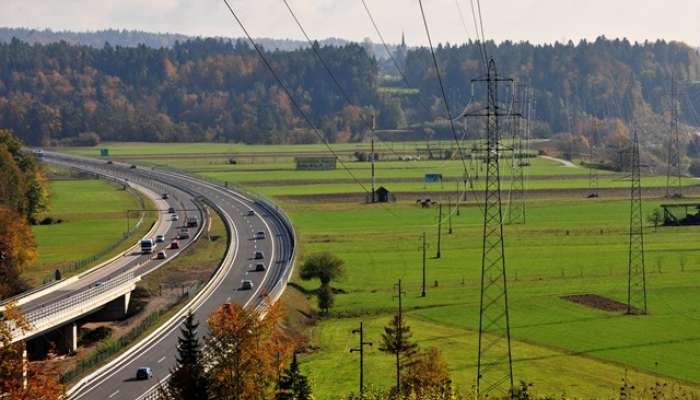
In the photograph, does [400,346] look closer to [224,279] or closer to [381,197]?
[224,279]

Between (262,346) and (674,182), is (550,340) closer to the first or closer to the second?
(262,346)

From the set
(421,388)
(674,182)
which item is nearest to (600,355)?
(421,388)

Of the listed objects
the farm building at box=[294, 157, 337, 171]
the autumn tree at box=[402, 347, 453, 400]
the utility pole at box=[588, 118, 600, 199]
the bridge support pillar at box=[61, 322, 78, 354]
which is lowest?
the bridge support pillar at box=[61, 322, 78, 354]

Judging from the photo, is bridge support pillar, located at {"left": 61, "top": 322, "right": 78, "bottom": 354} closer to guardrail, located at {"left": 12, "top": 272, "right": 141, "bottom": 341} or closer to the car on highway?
guardrail, located at {"left": 12, "top": 272, "right": 141, "bottom": 341}

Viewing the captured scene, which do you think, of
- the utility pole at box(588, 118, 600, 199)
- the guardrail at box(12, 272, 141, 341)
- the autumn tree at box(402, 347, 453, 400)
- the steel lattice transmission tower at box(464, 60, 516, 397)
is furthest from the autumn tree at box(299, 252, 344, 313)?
the utility pole at box(588, 118, 600, 199)

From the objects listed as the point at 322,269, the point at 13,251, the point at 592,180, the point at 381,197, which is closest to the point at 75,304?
the point at 13,251

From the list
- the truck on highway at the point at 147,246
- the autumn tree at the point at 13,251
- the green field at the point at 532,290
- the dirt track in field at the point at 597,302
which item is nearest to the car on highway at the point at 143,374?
the green field at the point at 532,290

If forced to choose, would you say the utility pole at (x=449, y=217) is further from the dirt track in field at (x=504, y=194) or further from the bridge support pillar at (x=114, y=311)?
the bridge support pillar at (x=114, y=311)
